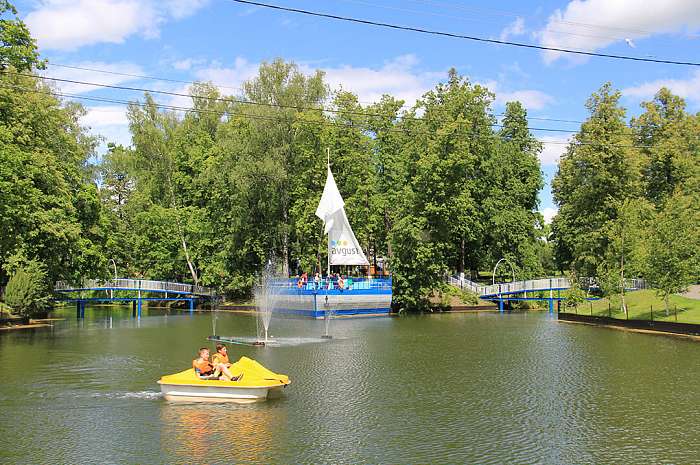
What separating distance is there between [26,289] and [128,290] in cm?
2168

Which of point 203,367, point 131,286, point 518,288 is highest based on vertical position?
point 131,286

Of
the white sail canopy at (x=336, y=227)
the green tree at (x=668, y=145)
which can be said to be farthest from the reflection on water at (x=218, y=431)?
the green tree at (x=668, y=145)

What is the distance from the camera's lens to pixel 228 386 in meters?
19.5

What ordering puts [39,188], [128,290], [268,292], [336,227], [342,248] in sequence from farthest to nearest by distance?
[128,290] < [268,292] < [342,248] < [336,227] < [39,188]

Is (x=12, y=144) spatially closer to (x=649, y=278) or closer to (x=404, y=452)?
(x=404, y=452)

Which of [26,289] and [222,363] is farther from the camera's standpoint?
[26,289]

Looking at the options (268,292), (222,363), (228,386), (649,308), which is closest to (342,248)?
(268,292)

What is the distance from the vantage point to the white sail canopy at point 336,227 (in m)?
58.5

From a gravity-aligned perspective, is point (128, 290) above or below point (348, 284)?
below

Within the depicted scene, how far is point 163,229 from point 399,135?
27805 millimetres

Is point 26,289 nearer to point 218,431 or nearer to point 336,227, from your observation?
point 336,227

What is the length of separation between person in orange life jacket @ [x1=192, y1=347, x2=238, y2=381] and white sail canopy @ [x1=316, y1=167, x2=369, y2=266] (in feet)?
124

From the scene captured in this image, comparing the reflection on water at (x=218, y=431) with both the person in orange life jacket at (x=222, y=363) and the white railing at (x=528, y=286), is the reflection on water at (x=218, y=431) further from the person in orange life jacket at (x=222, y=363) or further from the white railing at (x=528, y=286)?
the white railing at (x=528, y=286)

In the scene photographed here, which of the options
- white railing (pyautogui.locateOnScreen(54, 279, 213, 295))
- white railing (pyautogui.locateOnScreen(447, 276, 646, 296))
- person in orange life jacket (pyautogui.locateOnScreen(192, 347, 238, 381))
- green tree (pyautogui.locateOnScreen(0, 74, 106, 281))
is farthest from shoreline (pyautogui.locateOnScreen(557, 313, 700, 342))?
white railing (pyautogui.locateOnScreen(54, 279, 213, 295))
